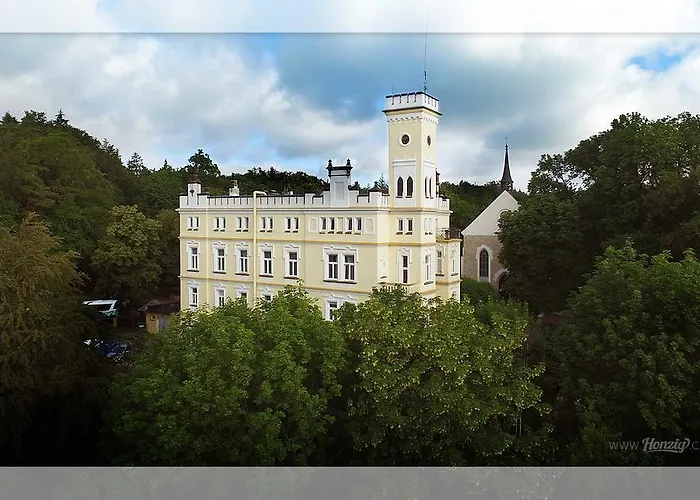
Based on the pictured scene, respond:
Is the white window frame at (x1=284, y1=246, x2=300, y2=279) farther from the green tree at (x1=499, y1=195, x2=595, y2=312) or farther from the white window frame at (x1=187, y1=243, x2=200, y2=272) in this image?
the green tree at (x1=499, y1=195, x2=595, y2=312)

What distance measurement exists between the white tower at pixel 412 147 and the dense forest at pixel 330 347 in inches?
9.3

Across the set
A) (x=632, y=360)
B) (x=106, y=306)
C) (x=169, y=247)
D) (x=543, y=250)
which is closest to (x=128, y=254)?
(x=169, y=247)

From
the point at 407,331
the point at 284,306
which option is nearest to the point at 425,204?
the point at 407,331

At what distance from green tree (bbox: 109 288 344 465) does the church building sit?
59.8 inches

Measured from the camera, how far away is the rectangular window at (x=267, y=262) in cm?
379

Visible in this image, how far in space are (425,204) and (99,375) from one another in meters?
2.37

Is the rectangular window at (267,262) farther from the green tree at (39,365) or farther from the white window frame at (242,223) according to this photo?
the green tree at (39,365)

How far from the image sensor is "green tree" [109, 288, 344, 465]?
9.40 feet

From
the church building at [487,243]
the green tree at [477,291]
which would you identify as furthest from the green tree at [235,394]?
the church building at [487,243]

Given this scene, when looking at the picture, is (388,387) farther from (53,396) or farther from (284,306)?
(53,396)

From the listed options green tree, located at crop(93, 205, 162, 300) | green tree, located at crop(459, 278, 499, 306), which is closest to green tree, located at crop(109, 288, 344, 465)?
green tree, located at crop(93, 205, 162, 300)

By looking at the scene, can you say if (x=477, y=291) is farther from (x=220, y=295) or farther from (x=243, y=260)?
(x=220, y=295)

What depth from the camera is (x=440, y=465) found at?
9.80 ft
